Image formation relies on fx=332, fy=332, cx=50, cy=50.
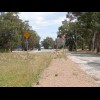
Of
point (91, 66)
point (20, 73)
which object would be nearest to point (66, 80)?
point (20, 73)

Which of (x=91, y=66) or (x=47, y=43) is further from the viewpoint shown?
(x=47, y=43)

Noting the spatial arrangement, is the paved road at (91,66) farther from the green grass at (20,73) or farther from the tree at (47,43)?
the tree at (47,43)

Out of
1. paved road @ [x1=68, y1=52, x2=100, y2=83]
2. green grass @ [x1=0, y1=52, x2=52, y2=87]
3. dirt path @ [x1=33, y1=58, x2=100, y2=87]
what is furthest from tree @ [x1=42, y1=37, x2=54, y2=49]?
dirt path @ [x1=33, y1=58, x2=100, y2=87]

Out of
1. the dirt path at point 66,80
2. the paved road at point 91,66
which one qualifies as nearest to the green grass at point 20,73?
the dirt path at point 66,80

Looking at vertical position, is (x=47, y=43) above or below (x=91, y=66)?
above

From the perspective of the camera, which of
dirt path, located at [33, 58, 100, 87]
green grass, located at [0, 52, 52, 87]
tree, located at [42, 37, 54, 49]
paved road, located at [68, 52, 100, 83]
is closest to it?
dirt path, located at [33, 58, 100, 87]

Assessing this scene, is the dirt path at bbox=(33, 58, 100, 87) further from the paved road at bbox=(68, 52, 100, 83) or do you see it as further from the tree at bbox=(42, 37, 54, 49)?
the tree at bbox=(42, 37, 54, 49)

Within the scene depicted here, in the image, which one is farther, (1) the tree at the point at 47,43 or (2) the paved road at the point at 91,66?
(1) the tree at the point at 47,43

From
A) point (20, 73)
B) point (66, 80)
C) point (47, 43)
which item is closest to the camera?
point (66, 80)

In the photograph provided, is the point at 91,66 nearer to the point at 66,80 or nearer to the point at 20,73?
the point at 20,73

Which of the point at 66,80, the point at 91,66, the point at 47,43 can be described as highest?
the point at 66,80
